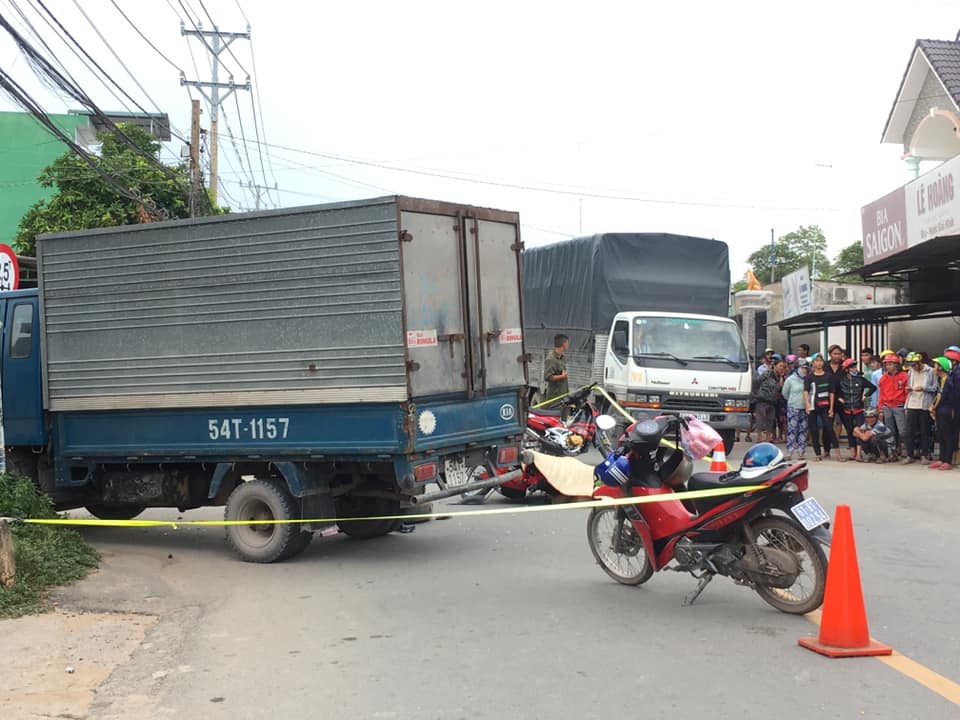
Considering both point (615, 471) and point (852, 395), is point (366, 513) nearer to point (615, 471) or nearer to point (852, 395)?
point (615, 471)

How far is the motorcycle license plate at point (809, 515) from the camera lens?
20.0 feet

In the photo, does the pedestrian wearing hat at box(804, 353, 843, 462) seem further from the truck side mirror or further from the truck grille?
the truck side mirror

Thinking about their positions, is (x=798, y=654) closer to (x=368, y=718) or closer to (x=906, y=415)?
(x=368, y=718)

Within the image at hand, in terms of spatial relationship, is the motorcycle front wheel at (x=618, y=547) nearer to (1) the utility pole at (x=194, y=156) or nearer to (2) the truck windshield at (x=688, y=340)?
(2) the truck windshield at (x=688, y=340)

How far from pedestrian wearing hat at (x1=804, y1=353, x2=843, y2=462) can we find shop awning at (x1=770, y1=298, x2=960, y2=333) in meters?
2.75

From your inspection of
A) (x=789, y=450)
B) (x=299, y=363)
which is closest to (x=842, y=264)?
(x=789, y=450)

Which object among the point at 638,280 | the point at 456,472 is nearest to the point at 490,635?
the point at 456,472

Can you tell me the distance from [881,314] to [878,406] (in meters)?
4.03

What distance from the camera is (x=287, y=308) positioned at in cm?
865

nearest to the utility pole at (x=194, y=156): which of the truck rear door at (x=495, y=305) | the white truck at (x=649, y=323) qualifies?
the white truck at (x=649, y=323)

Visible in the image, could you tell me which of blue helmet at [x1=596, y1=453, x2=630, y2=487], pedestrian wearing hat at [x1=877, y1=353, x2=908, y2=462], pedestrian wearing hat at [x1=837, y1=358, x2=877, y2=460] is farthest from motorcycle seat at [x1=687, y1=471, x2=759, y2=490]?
pedestrian wearing hat at [x1=837, y1=358, x2=877, y2=460]

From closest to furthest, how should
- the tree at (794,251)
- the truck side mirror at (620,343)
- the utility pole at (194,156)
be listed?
the truck side mirror at (620,343) → the utility pole at (194,156) → the tree at (794,251)

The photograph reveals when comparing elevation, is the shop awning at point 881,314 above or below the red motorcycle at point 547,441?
above

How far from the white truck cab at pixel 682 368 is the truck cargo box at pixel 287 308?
672 cm
